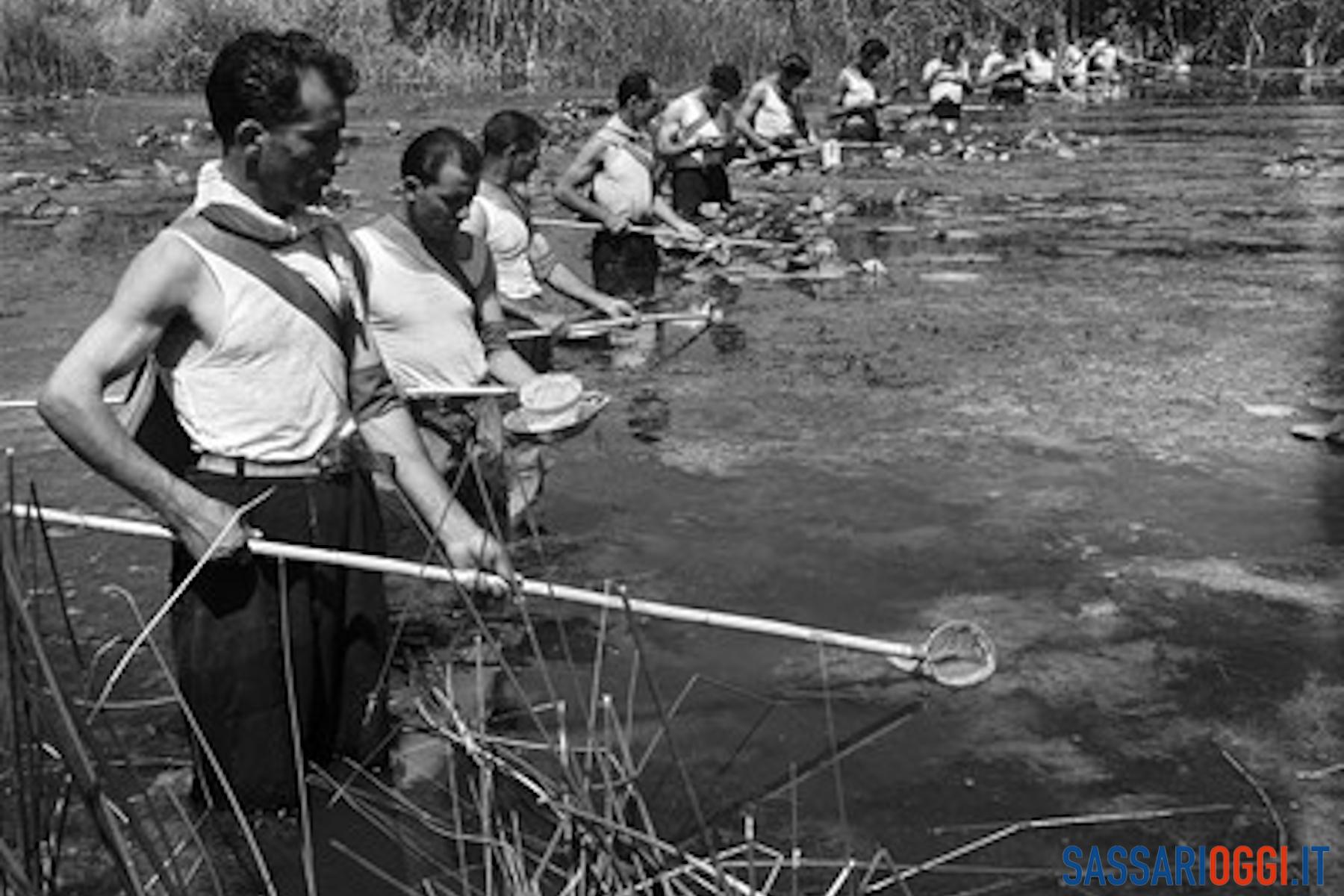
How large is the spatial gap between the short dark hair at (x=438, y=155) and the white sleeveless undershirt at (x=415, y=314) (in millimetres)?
200

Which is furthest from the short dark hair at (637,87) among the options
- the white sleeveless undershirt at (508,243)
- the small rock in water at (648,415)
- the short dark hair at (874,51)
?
the short dark hair at (874,51)

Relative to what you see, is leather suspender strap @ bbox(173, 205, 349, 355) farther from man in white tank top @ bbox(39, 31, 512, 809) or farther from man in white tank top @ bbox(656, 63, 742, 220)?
man in white tank top @ bbox(656, 63, 742, 220)

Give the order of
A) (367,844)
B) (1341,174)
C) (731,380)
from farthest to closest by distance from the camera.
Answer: (1341,174) → (731,380) → (367,844)

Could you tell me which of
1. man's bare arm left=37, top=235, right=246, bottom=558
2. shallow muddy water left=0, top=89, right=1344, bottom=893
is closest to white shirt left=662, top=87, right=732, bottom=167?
shallow muddy water left=0, top=89, right=1344, bottom=893

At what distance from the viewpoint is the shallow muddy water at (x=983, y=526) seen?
394 cm

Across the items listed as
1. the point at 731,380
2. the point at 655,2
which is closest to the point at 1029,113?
the point at 655,2

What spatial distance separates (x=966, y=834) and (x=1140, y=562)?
1975 mm

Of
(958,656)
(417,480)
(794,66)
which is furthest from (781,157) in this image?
(417,480)

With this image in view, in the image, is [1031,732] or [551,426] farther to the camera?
[551,426]

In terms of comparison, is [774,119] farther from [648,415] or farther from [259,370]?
[259,370]

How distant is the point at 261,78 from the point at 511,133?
3.36 meters

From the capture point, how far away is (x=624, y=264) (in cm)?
1005

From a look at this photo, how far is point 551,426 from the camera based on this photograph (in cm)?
509

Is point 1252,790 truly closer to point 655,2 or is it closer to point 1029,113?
point 1029,113
